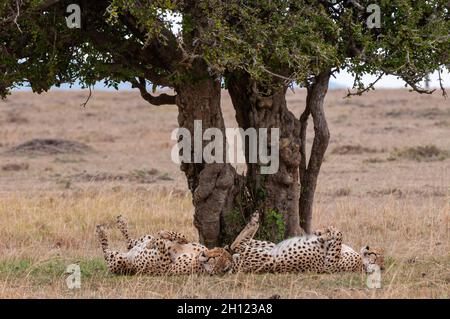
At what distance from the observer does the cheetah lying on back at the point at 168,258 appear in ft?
30.8

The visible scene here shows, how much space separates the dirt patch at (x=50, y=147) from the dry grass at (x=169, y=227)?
9.58 m

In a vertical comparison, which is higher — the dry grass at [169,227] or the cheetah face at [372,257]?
the cheetah face at [372,257]

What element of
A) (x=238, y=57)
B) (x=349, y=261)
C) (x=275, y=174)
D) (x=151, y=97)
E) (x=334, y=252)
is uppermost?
(x=238, y=57)

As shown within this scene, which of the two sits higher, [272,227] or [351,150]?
[272,227]

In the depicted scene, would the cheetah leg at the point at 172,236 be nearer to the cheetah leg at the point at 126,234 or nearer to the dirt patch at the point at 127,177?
the cheetah leg at the point at 126,234

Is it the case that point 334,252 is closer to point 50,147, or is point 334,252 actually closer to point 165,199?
point 165,199

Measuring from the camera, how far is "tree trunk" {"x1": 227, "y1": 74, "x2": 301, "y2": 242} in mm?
10516

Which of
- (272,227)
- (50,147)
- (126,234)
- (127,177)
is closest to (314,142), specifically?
(272,227)

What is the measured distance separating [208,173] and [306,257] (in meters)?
1.69

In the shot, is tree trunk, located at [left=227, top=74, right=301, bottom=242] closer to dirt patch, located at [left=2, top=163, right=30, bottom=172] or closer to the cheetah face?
the cheetah face

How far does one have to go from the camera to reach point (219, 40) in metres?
9.06

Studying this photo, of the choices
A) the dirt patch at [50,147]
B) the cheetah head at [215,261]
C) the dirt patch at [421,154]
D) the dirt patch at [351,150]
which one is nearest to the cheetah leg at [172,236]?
the cheetah head at [215,261]
